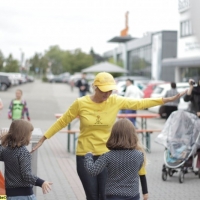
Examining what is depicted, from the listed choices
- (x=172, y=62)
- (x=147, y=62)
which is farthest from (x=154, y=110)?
(x=147, y=62)

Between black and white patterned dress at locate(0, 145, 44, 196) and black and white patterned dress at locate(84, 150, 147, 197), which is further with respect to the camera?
black and white patterned dress at locate(0, 145, 44, 196)

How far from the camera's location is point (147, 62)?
7069 cm

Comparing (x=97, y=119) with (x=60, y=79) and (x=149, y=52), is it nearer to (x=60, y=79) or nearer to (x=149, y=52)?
(x=149, y=52)

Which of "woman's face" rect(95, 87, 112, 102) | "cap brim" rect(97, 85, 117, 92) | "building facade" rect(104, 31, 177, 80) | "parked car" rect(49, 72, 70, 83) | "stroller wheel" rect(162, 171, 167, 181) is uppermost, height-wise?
"building facade" rect(104, 31, 177, 80)

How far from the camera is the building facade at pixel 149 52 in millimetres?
61281

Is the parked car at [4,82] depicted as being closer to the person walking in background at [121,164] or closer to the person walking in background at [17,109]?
the person walking in background at [17,109]

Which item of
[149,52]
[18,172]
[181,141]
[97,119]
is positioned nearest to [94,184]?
[97,119]

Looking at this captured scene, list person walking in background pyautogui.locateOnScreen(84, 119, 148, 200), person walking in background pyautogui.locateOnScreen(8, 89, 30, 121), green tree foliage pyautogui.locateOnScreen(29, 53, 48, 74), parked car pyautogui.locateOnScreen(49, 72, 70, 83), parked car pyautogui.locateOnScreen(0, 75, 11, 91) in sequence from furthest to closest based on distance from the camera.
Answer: green tree foliage pyautogui.locateOnScreen(29, 53, 48, 74) < parked car pyautogui.locateOnScreen(49, 72, 70, 83) < parked car pyautogui.locateOnScreen(0, 75, 11, 91) < person walking in background pyautogui.locateOnScreen(8, 89, 30, 121) < person walking in background pyautogui.locateOnScreen(84, 119, 148, 200)

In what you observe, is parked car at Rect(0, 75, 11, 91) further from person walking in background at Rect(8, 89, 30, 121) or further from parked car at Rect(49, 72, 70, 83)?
parked car at Rect(49, 72, 70, 83)

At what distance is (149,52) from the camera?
6969cm

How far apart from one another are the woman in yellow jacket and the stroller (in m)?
4.75

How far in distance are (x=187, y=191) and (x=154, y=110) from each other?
18.6m

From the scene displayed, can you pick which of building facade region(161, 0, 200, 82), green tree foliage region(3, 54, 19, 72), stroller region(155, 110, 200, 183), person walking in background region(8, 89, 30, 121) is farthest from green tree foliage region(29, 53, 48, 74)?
stroller region(155, 110, 200, 183)

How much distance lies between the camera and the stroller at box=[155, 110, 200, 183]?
10086mm
